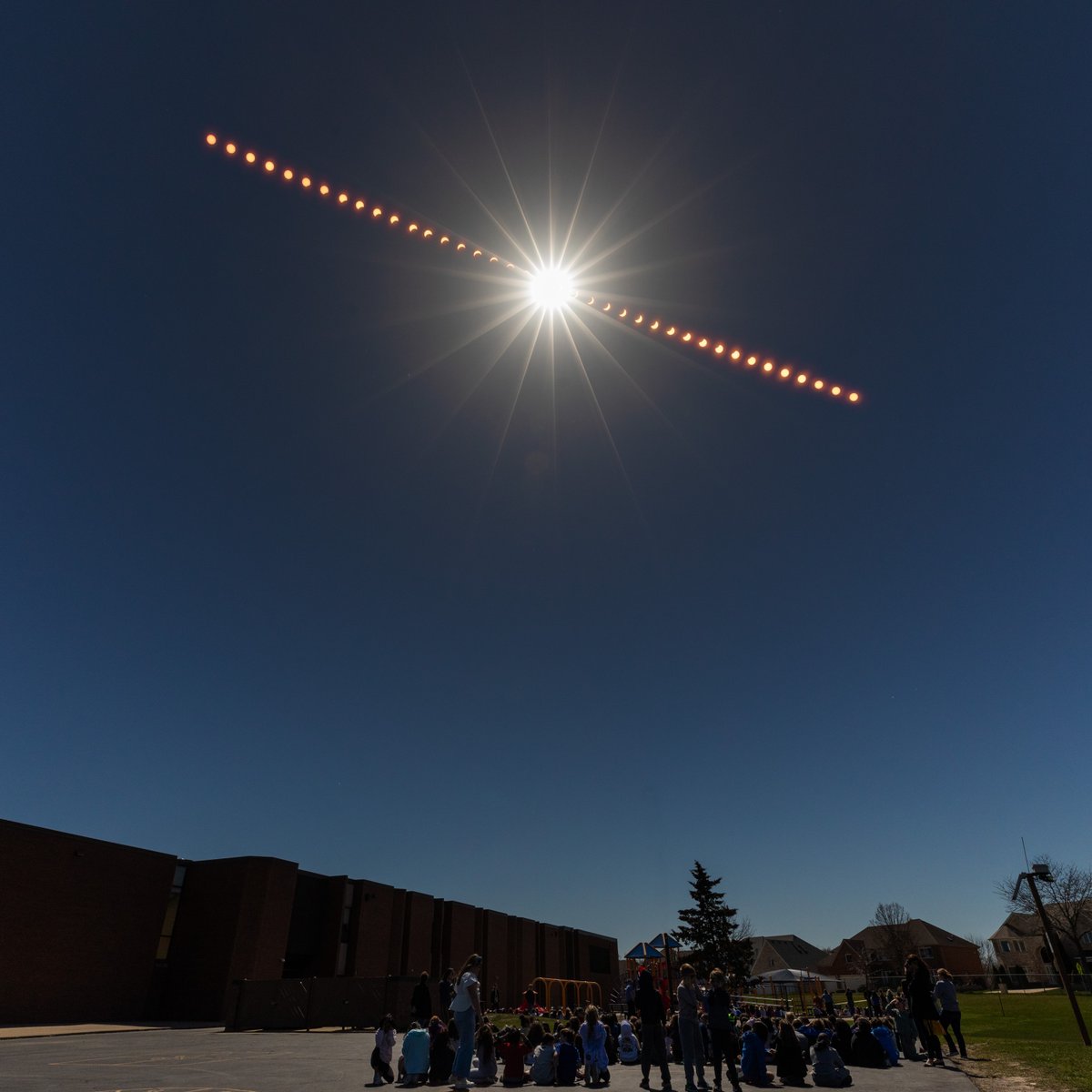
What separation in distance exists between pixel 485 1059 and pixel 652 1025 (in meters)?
3.26

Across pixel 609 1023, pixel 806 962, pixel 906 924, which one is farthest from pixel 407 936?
pixel 806 962

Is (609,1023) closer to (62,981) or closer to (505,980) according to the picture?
(62,981)

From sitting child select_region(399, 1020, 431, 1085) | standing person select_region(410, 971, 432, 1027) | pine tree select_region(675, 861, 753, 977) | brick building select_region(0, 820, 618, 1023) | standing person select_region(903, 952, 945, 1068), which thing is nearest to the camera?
sitting child select_region(399, 1020, 431, 1085)

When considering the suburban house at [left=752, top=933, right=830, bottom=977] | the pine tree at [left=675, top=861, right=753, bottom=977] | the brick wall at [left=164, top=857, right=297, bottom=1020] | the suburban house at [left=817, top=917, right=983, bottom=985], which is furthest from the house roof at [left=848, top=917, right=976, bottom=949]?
the brick wall at [left=164, top=857, right=297, bottom=1020]

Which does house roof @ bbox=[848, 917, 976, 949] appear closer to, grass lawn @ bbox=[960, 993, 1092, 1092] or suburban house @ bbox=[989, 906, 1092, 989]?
suburban house @ bbox=[989, 906, 1092, 989]

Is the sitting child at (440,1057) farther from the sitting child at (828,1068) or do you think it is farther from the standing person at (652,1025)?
the sitting child at (828,1068)

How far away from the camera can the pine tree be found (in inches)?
2405

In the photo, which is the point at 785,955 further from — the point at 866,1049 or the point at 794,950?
the point at 866,1049

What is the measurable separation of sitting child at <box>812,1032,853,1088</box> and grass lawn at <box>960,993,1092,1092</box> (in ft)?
8.96

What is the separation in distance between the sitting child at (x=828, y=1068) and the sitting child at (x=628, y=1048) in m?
5.68

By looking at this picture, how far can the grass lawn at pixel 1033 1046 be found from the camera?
449 inches

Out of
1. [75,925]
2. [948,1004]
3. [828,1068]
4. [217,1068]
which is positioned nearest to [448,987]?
[217,1068]

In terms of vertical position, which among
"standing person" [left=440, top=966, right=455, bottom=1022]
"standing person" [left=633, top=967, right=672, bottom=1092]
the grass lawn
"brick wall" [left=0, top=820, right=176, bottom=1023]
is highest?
"brick wall" [left=0, top=820, right=176, bottom=1023]

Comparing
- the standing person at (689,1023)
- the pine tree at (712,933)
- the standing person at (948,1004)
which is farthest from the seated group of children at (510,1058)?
the pine tree at (712,933)
